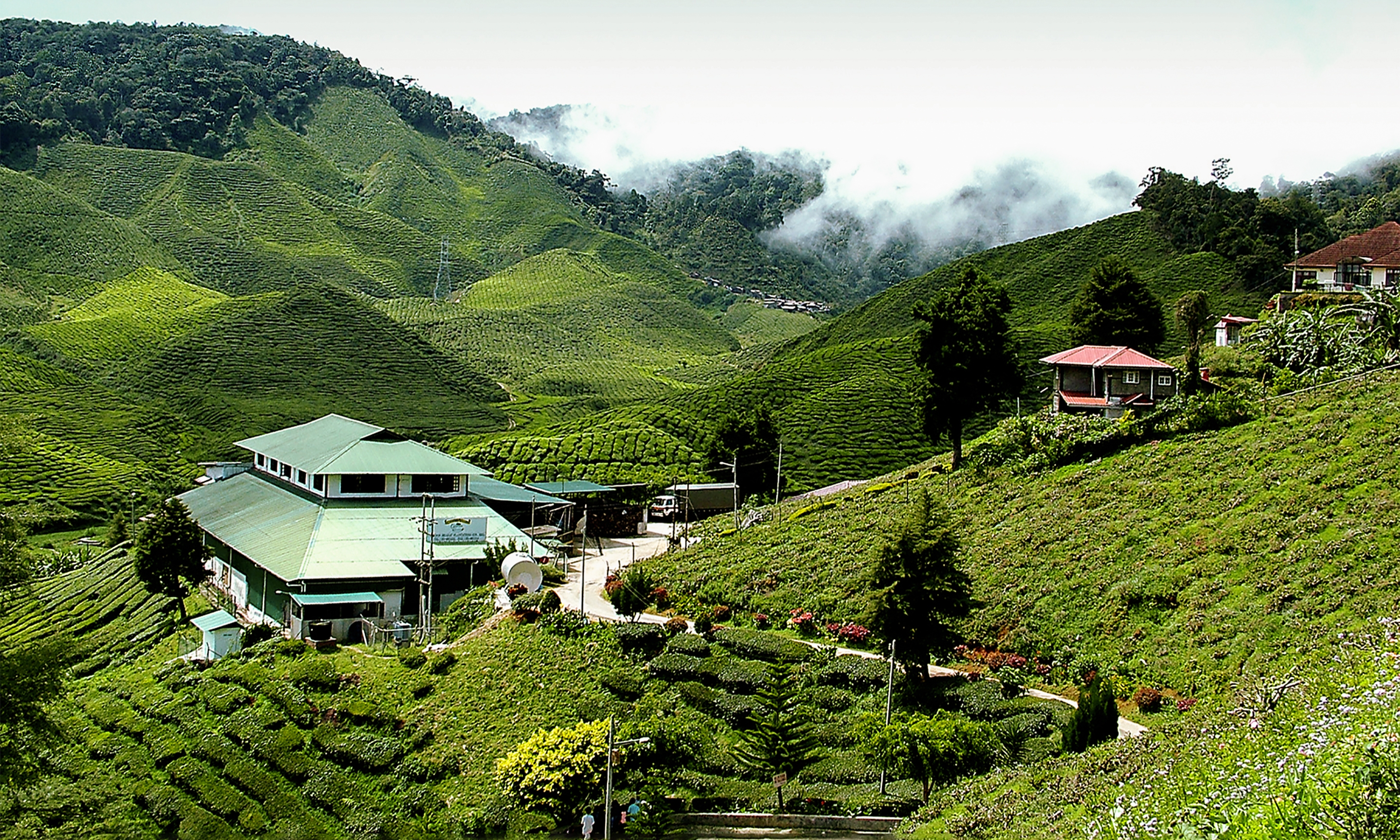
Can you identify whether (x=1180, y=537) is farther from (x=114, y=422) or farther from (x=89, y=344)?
(x=89, y=344)

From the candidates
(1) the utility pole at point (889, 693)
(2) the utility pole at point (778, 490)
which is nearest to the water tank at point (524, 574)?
(2) the utility pole at point (778, 490)

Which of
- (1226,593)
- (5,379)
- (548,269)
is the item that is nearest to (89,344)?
(5,379)

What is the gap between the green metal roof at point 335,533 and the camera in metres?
33.8

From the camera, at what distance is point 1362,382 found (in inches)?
1293

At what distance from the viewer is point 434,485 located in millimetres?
41125

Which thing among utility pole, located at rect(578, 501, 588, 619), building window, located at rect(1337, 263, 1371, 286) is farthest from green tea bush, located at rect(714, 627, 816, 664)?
building window, located at rect(1337, 263, 1371, 286)

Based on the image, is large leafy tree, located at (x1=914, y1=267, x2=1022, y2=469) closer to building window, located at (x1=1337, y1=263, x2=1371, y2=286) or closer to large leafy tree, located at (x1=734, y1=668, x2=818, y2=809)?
large leafy tree, located at (x1=734, y1=668, x2=818, y2=809)

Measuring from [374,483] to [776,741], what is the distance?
22.2 m

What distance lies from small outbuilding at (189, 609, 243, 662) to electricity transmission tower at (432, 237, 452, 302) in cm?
9074

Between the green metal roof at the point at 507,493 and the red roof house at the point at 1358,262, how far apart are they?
31.6 m

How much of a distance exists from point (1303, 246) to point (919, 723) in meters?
55.7

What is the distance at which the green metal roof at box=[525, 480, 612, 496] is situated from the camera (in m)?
47.2

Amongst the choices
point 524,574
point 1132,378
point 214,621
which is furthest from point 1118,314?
point 214,621

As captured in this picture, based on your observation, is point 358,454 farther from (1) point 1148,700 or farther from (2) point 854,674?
(1) point 1148,700
